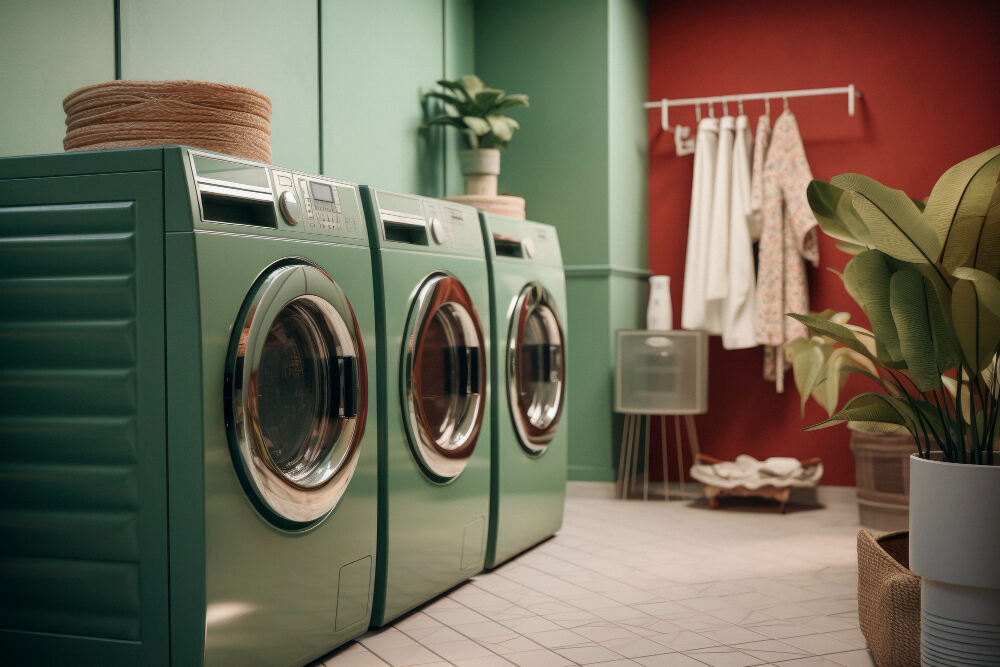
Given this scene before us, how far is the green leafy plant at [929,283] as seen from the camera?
5.46ft

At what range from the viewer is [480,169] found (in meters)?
3.71

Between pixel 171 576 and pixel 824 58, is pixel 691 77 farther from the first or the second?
pixel 171 576

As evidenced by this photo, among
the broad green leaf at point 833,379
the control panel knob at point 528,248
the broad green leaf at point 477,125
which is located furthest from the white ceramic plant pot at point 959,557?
the broad green leaf at point 477,125

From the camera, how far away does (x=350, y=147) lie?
322 centimetres

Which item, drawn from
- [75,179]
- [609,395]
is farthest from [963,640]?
[609,395]

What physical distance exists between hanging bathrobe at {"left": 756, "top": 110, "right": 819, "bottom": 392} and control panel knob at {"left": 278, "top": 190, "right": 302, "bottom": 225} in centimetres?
265

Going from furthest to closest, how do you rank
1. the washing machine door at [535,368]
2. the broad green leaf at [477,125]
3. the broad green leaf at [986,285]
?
1. the broad green leaf at [477,125]
2. the washing machine door at [535,368]
3. the broad green leaf at [986,285]

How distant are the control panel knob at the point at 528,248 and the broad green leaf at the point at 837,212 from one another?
145 cm

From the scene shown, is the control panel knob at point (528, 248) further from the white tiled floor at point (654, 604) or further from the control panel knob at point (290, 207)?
the control panel knob at point (290, 207)

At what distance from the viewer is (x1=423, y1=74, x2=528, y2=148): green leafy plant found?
3.70 m

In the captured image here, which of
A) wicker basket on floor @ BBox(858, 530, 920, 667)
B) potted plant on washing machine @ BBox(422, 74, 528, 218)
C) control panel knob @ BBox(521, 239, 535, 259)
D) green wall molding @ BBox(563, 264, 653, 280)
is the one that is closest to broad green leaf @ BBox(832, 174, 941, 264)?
wicker basket on floor @ BBox(858, 530, 920, 667)

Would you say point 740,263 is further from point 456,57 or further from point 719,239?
point 456,57

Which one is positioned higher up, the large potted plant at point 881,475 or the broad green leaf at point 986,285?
the broad green leaf at point 986,285

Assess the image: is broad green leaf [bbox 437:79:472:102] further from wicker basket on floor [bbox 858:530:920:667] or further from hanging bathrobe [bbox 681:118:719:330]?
wicker basket on floor [bbox 858:530:920:667]
